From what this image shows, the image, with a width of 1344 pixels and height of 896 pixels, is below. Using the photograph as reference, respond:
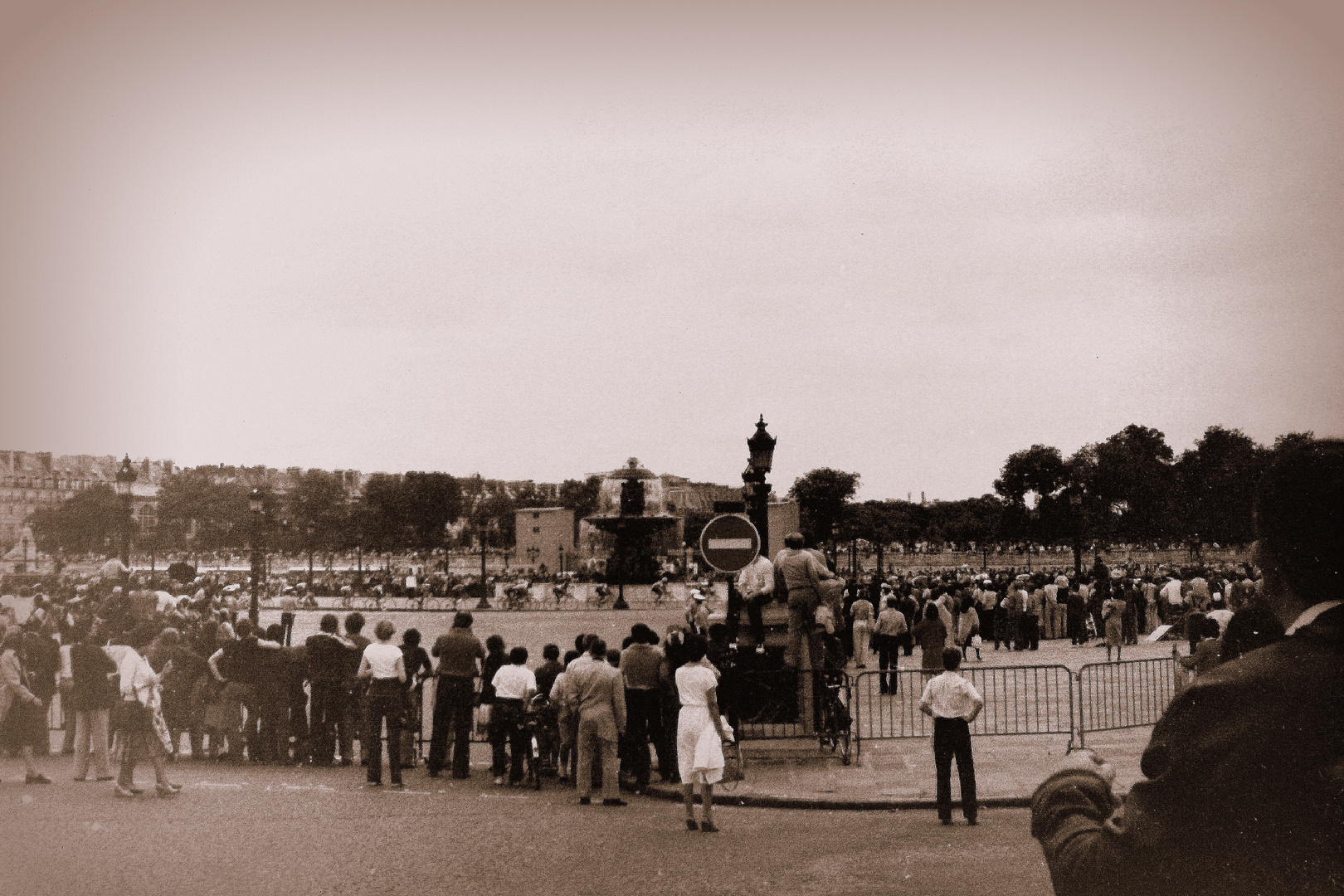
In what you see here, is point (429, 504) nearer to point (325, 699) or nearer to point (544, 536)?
point (544, 536)

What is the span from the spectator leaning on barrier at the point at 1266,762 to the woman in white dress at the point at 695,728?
8.10 meters

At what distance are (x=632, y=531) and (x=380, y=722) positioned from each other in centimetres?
5174

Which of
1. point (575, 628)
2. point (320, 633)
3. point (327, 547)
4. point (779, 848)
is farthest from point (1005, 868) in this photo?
point (327, 547)

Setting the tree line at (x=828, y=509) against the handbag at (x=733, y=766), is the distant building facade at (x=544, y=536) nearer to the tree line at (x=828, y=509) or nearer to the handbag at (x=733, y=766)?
the tree line at (x=828, y=509)

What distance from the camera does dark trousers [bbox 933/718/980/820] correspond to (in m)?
9.95

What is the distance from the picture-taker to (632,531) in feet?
211

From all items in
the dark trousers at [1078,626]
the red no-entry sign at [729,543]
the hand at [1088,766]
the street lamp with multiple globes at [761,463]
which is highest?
the street lamp with multiple globes at [761,463]

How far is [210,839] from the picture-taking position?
9297mm

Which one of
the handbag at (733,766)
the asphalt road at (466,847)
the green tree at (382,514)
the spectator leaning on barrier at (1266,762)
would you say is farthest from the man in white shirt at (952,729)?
the green tree at (382,514)

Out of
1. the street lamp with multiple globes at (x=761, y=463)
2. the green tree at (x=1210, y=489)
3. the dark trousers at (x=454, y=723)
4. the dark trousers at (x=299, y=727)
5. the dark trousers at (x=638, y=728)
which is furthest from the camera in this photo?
the green tree at (x=1210, y=489)

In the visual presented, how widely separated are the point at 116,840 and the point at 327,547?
282ft

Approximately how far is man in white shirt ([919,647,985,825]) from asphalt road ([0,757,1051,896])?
213 millimetres

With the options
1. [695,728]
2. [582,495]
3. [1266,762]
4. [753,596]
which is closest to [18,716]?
[695,728]

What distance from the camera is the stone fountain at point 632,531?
62406 mm
